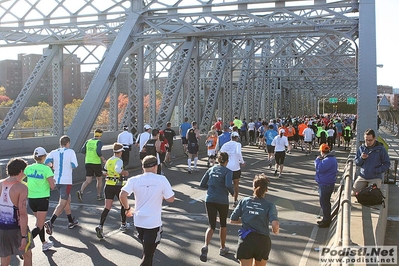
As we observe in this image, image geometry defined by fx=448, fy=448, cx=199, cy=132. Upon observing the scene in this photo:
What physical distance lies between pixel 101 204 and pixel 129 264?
14.4ft

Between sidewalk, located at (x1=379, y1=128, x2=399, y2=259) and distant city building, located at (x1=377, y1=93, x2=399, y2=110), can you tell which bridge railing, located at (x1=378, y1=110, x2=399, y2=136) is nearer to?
distant city building, located at (x1=377, y1=93, x2=399, y2=110)

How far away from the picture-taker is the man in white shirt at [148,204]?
542cm

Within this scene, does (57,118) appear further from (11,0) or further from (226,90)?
(226,90)

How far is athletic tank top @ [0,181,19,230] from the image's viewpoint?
17.8ft

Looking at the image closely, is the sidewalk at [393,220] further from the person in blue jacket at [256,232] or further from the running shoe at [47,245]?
the running shoe at [47,245]

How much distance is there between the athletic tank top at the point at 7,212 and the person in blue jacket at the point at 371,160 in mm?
6705

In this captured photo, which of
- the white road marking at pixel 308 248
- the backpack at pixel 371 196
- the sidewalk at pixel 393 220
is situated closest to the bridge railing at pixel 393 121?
the sidewalk at pixel 393 220

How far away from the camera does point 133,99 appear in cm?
1923

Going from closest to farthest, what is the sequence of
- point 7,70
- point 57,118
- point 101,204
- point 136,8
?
point 101,204, point 136,8, point 57,118, point 7,70

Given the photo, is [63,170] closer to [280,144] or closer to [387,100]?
[280,144]

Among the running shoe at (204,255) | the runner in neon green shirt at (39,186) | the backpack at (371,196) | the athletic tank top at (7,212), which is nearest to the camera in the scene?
the athletic tank top at (7,212)

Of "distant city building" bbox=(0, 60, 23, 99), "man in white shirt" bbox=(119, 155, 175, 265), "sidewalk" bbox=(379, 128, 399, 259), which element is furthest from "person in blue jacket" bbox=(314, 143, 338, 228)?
"distant city building" bbox=(0, 60, 23, 99)

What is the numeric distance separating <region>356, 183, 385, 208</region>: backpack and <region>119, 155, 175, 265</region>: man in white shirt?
4917 mm

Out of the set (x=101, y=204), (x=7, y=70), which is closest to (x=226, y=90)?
(x=101, y=204)
